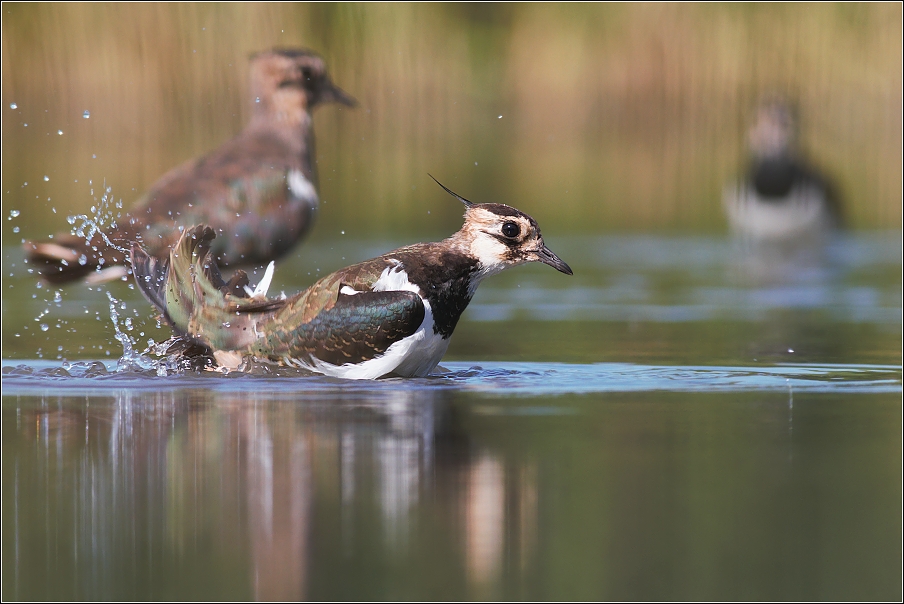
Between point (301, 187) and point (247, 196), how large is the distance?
1.49ft

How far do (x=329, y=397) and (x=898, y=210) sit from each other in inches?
423

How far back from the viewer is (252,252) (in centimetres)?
1043

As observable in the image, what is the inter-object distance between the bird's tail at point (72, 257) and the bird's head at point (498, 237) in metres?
2.53

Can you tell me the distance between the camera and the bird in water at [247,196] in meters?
9.70

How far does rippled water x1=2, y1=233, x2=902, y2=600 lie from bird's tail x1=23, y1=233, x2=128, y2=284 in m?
0.38

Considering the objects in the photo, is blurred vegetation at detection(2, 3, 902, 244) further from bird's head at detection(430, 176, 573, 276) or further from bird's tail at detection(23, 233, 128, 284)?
bird's head at detection(430, 176, 573, 276)

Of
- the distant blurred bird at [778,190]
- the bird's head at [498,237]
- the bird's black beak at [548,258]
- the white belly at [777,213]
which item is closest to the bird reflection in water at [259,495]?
the bird's head at [498,237]

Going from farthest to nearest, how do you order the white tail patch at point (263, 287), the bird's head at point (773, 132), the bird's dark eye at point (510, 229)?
the bird's head at point (773, 132) < the white tail patch at point (263, 287) < the bird's dark eye at point (510, 229)

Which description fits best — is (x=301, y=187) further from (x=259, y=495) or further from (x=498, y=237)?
(x=259, y=495)

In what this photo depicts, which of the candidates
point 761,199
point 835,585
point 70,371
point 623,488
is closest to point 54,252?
point 70,371

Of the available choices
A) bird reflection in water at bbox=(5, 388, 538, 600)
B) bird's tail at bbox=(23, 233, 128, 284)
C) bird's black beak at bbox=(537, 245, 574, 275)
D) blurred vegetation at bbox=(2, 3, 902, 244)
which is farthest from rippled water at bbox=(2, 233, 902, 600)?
blurred vegetation at bbox=(2, 3, 902, 244)

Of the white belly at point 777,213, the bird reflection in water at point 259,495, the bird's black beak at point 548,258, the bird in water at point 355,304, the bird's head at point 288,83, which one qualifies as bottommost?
the bird reflection in water at point 259,495

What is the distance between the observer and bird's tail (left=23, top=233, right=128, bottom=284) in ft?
31.6

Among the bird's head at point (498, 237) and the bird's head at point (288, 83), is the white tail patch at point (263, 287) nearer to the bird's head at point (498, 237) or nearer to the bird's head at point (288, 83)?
the bird's head at point (498, 237)
